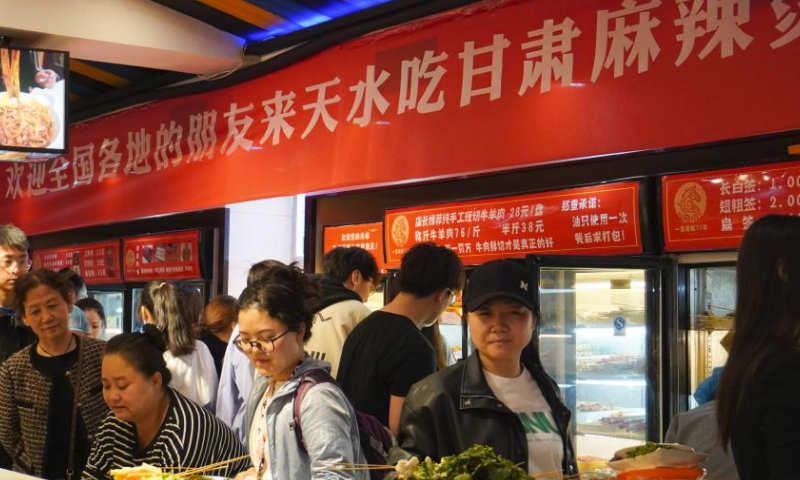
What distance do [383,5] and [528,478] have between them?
433 cm

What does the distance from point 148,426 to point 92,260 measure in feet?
23.0

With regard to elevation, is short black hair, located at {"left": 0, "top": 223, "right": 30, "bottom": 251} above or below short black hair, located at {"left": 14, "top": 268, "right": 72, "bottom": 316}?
above

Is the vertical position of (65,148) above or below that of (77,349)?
above

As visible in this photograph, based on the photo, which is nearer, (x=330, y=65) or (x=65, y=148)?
(x=65, y=148)

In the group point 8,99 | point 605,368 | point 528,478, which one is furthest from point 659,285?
point 8,99

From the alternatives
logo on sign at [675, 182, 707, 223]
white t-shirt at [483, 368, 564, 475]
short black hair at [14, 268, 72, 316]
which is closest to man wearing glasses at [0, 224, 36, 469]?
short black hair at [14, 268, 72, 316]

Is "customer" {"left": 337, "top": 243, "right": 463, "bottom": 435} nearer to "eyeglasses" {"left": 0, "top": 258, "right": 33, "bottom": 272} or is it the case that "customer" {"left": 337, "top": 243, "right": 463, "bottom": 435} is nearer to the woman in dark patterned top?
the woman in dark patterned top

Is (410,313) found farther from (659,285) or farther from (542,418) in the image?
(659,285)

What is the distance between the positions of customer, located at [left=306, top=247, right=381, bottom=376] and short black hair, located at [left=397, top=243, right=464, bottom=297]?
54 centimetres

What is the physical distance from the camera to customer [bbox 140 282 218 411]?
4574mm

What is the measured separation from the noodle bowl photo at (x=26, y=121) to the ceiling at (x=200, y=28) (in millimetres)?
747

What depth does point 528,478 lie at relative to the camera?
5.96ft

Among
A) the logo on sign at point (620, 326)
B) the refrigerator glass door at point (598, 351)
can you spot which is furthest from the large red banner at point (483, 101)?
the logo on sign at point (620, 326)

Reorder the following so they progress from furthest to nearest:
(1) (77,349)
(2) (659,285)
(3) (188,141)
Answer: (3) (188,141), (2) (659,285), (1) (77,349)
